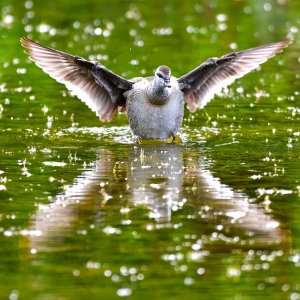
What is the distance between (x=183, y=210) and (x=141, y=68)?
1030 cm

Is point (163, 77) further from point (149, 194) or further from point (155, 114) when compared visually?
point (149, 194)

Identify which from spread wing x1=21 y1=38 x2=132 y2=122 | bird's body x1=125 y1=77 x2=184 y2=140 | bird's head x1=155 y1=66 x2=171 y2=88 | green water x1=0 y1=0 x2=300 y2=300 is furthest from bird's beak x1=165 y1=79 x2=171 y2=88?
spread wing x1=21 y1=38 x2=132 y2=122

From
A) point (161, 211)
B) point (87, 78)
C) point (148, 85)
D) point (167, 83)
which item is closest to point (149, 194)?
point (161, 211)

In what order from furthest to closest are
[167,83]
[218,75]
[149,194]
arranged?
[218,75] → [167,83] → [149,194]

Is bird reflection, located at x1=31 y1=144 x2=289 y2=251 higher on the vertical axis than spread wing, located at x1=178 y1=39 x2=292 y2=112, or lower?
lower

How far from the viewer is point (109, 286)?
8.06 m

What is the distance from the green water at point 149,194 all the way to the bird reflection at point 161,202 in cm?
2

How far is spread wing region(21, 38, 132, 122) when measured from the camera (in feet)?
48.1

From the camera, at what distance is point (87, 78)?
1512 cm

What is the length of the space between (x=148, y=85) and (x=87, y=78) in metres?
1.05

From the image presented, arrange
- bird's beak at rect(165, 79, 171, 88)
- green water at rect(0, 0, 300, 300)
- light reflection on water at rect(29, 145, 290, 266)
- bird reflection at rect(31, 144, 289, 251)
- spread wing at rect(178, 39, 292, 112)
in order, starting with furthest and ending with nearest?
spread wing at rect(178, 39, 292, 112)
bird's beak at rect(165, 79, 171, 88)
bird reflection at rect(31, 144, 289, 251)
light reflection on water at rect(29, 145, 290, 266)
green water at rect(0, 0, 300, 300)

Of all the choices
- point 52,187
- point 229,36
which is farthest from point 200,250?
point 229,36

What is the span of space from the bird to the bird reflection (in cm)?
135

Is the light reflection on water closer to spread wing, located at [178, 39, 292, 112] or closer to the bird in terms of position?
the bird
